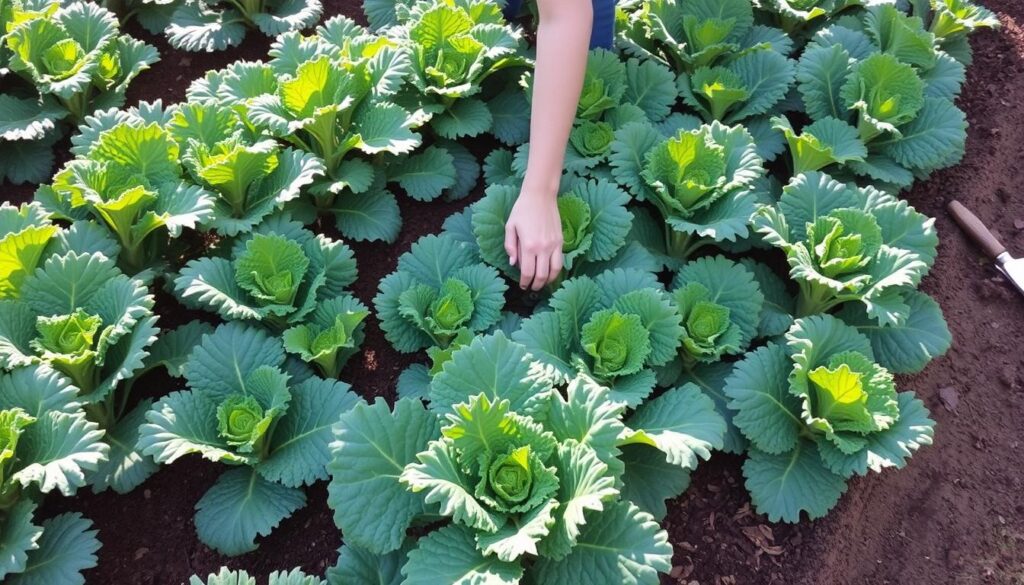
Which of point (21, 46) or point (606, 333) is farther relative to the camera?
point (21, 46)

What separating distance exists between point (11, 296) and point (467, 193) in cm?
128

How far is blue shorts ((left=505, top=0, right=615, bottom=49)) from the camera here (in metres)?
2.76

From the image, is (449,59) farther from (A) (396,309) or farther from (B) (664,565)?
(B) (664,565)

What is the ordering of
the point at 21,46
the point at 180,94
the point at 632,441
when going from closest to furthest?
1. the point at 632,441
2. the point at 21,46
3. the point at 180,94

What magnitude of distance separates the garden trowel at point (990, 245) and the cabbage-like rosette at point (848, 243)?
480 mm

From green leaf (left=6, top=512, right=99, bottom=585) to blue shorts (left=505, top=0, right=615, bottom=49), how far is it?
2.03 meters

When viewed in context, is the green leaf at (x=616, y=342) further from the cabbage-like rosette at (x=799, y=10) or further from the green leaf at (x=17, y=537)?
the cabbage-like rosette at (x=799, y=10)

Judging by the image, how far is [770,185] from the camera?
254 centimetres

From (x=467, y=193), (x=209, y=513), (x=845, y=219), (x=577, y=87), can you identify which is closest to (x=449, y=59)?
(x=467, y=193)

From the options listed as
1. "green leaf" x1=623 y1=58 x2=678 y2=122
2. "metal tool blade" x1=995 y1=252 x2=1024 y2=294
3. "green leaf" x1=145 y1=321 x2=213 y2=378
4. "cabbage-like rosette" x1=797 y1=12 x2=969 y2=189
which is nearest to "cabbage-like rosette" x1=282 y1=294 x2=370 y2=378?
"green leaf" x1=145 y1=321 x2=213 y2=378

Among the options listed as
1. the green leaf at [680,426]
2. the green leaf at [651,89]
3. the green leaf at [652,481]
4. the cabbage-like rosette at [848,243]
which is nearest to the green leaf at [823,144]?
the cabbage-like rosette at [848,243]

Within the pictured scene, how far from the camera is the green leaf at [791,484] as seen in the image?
6.50 ft

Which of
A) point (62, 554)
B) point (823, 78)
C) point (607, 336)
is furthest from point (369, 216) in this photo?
point (823, 78)

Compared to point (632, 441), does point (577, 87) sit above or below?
above
